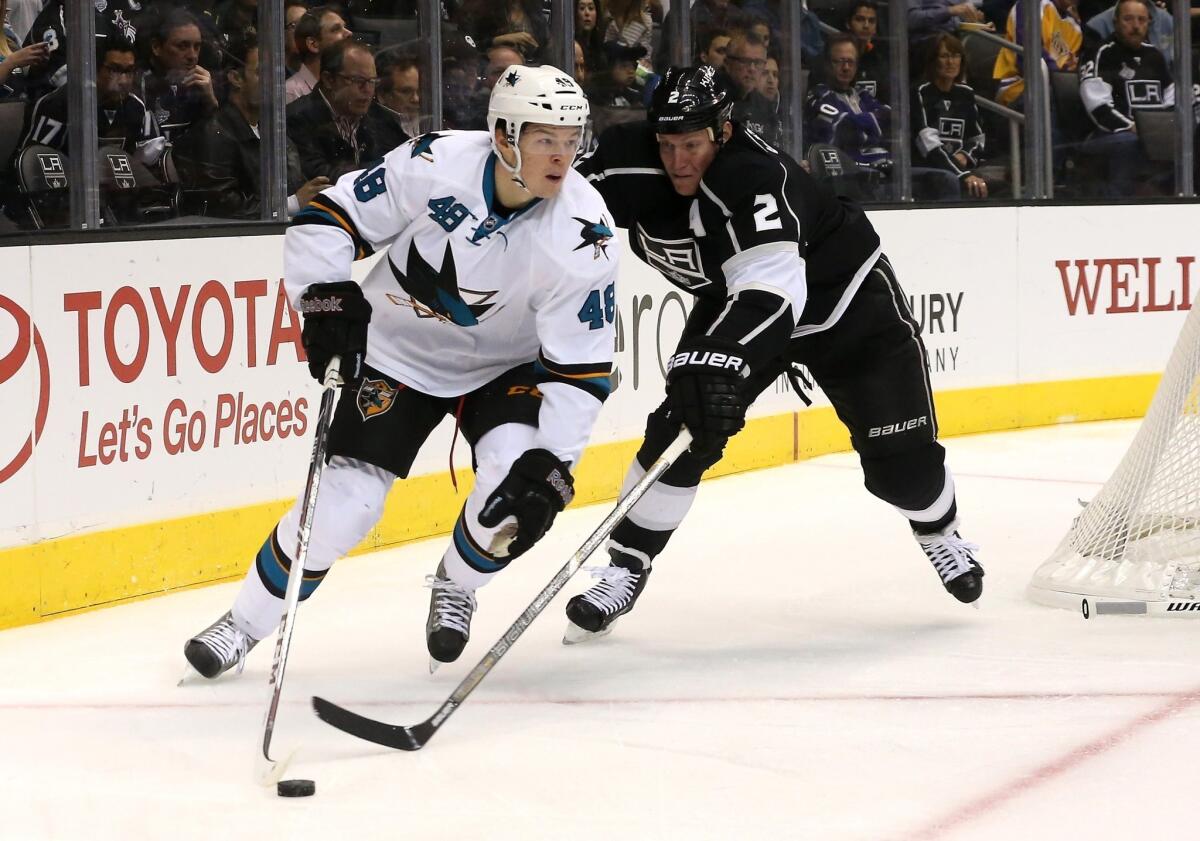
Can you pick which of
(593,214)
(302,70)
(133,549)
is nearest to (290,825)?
(593,214)

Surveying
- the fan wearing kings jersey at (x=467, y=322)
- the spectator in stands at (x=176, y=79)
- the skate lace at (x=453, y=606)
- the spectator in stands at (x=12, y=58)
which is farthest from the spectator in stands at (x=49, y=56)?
the skate lace at (x=453, y=606)

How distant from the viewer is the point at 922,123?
6.54 m

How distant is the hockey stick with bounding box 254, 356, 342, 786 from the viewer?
2.48 meters

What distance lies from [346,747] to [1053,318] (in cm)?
459

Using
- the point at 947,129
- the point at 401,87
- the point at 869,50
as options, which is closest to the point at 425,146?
the point at 401,87

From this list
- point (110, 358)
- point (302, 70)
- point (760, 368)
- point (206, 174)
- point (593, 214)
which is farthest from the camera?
point (302, 70)

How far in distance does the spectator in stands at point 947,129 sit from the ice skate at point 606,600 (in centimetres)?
336

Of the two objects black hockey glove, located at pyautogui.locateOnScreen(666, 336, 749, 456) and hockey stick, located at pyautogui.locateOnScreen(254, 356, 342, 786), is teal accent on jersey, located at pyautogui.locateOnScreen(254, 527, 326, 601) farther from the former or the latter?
black hockey glove, located at pyautogui.locateOnScreen(666, 336, 749, 456)

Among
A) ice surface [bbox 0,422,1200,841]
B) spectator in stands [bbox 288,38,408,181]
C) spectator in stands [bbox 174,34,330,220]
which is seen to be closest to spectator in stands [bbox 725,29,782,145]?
spectator in stands [bbox 288,38,408,181]

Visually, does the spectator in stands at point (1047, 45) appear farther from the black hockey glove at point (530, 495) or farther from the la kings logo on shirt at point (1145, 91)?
the black hockey glove at point (530, 495)

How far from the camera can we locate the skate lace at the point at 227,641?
3.06m

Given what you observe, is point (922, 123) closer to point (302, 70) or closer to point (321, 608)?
point (302, 70)

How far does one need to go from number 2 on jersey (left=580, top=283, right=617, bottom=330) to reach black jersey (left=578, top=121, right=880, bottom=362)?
0.31 metres

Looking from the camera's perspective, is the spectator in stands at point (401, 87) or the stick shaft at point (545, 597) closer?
the stick shaft at point (545, 597)
